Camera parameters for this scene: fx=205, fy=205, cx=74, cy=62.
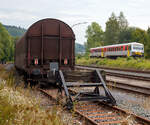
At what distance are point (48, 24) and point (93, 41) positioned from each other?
64621mm

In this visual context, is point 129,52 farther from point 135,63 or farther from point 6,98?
point 6,98

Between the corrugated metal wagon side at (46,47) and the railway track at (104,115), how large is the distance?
4137mm

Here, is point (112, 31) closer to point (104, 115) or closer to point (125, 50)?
point (125, 50)

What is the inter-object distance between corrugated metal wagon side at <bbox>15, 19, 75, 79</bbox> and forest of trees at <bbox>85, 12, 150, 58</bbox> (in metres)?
51.7

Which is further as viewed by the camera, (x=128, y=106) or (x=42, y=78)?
(x=42, y=78)

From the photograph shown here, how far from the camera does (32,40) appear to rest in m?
10.6

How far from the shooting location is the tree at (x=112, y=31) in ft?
233

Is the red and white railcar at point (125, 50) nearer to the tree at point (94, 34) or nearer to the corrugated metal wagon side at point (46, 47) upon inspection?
the corrugated metal wagon side at point (46, 47)

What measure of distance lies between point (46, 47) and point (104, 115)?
5932mm

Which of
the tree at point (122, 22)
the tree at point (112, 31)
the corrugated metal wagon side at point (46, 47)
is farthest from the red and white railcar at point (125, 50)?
the tree at point (122, 22)

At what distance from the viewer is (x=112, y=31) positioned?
71.6 metres

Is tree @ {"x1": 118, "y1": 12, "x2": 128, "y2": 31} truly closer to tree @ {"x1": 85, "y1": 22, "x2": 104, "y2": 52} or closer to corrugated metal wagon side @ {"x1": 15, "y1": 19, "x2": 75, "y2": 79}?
tree @ {"x1": 85, "y1": 22, "x2": 104, "y2": 52}

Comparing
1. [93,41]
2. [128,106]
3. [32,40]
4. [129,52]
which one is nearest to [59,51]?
[32,40]

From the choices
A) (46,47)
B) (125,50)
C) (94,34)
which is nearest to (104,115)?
(46,47)
